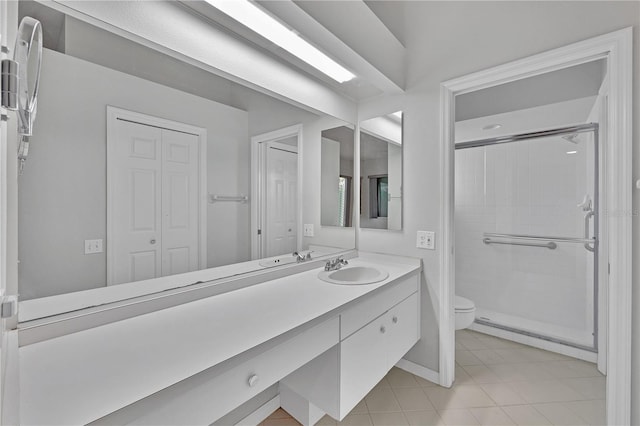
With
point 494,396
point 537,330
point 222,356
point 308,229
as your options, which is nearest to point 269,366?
point 222,356

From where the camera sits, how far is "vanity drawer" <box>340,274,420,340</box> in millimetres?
1273

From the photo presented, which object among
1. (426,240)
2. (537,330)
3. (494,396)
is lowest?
(494,396)

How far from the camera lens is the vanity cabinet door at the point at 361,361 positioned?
1262 millimetres

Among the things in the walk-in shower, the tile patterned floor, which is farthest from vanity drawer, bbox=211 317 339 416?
the walk-in shower

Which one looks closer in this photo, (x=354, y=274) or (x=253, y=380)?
(x=253, y=380)

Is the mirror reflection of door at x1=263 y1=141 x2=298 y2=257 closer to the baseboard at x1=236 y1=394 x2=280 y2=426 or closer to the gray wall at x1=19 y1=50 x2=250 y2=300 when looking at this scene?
the gray wall at x1=19 y1=50 x2=250 y2=300

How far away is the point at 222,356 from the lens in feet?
2.68

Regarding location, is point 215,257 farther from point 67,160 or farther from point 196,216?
point 67,160

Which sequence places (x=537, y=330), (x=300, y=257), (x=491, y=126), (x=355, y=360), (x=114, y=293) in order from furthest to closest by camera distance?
(x=491, y=126) → (x=537, y=330) → (x=300, y=257) → (x=355, y=360) → (x=114, y=293)

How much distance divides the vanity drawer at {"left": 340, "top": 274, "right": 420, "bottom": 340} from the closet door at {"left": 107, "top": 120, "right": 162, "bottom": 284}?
2.67 ft

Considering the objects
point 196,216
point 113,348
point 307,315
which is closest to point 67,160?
point 196,216

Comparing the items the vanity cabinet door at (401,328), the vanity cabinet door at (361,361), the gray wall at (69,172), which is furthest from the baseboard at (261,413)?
the gray wall at (69,172)

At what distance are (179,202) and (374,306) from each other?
1.03 metres

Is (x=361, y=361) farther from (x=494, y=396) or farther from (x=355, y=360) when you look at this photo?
(x=494, y=396)
